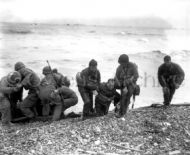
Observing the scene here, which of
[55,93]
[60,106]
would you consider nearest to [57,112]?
[60,106]

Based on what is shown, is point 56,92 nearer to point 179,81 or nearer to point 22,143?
point 22,143

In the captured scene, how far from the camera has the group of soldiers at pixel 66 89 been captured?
8883 millimetres

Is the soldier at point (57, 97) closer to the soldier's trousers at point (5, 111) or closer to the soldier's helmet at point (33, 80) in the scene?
the soldier's helmet at point (33, 80)

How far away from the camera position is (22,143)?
7.35 meters

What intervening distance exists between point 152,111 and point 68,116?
246cm

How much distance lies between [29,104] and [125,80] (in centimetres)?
281

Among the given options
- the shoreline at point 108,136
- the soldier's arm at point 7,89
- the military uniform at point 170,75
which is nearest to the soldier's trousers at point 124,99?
the shoreline at point 108,136

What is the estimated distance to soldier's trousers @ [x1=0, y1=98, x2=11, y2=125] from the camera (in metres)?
9.14

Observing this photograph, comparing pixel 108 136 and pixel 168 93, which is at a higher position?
pixel 168 93

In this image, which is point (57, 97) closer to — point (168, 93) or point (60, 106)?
point (60, 106)

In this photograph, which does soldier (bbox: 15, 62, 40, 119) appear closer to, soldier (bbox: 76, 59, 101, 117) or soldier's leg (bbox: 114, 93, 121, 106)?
soldier (bbox: 76, 59, 101, 117)

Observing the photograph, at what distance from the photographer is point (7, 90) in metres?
8.90

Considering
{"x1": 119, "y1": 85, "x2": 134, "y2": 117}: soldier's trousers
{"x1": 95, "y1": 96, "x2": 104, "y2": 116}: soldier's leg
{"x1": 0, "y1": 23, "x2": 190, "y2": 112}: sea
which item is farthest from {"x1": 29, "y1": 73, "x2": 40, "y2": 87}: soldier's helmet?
{"x1": 0, "y1": 23, "x2": 190, "y2": 112}: sea

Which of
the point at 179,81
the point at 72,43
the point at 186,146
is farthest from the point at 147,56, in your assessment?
the point at 186,146
